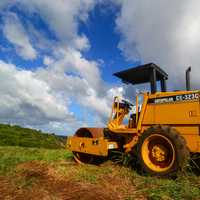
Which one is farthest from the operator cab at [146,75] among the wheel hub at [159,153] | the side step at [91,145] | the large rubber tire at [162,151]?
the side step at [91,145]

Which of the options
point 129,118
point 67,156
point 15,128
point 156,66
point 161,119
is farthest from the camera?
point 15,128

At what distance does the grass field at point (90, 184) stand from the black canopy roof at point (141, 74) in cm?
245

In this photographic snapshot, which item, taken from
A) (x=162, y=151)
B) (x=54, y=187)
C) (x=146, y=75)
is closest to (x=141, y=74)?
(x=146, y=75)

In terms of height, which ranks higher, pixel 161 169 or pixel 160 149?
pixel 160 149

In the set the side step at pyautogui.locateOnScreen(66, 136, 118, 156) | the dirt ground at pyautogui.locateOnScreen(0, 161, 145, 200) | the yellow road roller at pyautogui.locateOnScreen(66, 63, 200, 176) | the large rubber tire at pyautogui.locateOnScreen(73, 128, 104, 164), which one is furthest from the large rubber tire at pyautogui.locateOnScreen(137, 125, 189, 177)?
the large rubber tire at pyautogui.locateOnScreen(73, 128, 104, 164)

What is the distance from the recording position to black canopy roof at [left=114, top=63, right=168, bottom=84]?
755cm

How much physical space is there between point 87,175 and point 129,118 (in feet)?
7.17

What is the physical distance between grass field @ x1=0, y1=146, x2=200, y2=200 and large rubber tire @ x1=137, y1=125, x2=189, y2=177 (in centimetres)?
27

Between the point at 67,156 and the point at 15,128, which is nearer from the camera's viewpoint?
the point at 67,156

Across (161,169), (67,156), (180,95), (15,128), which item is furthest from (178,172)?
(15,128)

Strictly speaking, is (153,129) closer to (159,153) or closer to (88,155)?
(159,153)

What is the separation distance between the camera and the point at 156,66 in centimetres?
757

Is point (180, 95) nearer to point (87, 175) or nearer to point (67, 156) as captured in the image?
point (87, 175)

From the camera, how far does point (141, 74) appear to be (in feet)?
26.2
